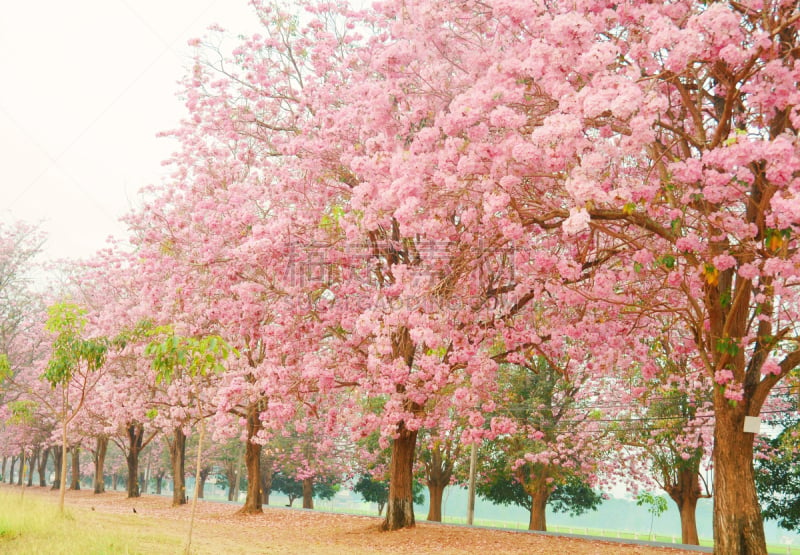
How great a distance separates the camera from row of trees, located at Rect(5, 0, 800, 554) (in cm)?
747

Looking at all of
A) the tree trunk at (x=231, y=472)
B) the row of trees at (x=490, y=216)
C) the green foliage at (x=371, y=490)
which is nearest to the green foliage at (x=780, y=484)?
the row of trees at (x=490, y=216)

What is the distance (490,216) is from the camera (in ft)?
30.1

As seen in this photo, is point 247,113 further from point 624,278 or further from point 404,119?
point 624,278

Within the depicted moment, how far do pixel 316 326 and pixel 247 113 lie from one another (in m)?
4.92

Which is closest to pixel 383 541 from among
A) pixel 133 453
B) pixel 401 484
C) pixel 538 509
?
pixel 401 484

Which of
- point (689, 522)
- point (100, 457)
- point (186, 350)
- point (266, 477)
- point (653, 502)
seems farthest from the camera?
point (266, 477)

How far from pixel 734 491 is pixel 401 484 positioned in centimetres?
767

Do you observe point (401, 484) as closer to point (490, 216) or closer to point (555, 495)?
point (490, 216)

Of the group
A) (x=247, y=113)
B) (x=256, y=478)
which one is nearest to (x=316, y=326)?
(x=247, y=113)

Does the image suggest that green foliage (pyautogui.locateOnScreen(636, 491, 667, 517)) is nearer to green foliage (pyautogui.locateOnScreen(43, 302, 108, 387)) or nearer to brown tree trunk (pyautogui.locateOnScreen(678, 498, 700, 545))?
brown tree trunk (pyautogui.locateOnScreen(678, 498, 700, 545))

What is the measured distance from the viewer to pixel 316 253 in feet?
42.7

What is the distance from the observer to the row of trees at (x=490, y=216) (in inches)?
294

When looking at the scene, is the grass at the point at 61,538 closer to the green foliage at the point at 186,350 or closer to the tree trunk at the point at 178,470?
the green foliage at the point at 186,350

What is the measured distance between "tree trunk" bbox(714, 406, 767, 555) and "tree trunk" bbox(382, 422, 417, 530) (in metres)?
7.01
